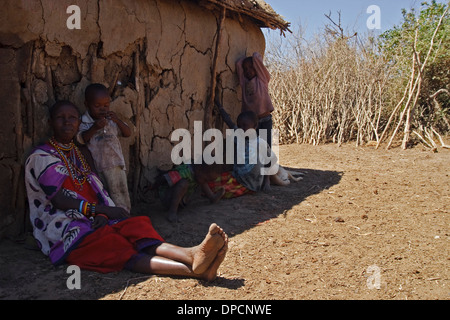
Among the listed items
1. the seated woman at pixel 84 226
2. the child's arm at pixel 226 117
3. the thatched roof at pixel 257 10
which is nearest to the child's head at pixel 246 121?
the child's arm at pixel 226 117

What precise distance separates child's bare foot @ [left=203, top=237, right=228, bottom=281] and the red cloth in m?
0.40

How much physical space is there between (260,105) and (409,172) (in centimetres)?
229

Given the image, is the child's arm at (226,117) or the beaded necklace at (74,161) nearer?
the beaded necklace at (74,161)

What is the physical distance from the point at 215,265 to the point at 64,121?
1514 mm

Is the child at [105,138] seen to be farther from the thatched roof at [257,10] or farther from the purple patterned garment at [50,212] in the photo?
the thatched roof at [257,10]

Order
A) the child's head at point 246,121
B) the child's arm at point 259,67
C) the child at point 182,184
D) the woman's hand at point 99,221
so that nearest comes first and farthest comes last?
the woman's hand at point 99,221 < the child at point 182,184 < the child's head at point 246,121 < the child's arm at point 259,67

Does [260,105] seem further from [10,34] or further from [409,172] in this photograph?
[10,34]

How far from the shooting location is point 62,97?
3.27m

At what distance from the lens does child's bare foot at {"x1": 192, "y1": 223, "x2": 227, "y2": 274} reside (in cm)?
225

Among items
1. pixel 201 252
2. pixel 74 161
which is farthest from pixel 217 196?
pixel 201 252

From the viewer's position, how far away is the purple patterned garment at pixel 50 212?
104 inches

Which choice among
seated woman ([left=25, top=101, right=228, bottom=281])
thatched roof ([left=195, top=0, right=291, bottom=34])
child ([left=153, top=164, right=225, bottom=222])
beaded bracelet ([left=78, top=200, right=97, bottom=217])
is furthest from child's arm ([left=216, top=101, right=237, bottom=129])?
beaded bracelet ([left=78, top=200, right=97, bottom=217])

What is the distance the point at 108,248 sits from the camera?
2594mm
